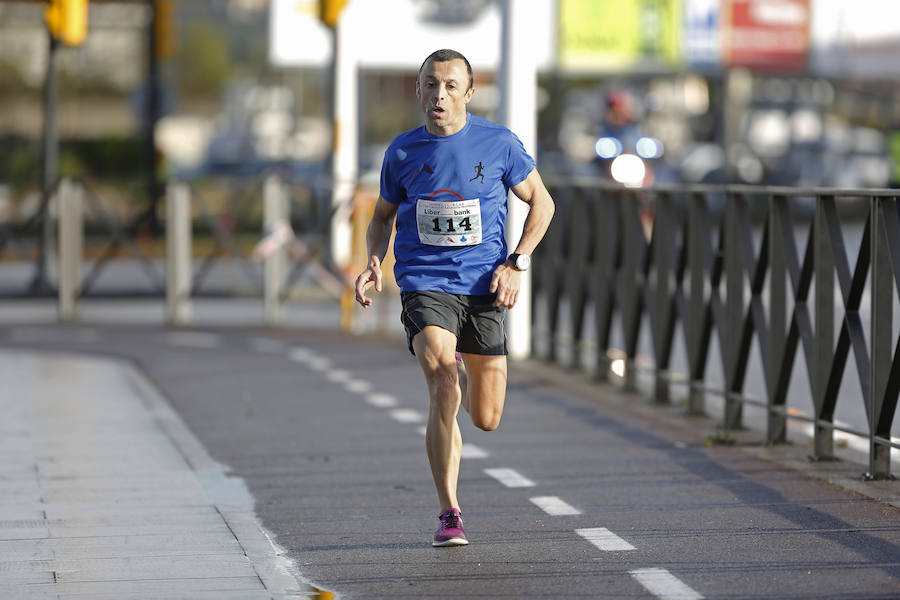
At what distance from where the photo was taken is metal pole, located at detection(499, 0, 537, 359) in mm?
13242

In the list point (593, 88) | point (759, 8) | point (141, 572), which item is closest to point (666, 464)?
point (141, 572)

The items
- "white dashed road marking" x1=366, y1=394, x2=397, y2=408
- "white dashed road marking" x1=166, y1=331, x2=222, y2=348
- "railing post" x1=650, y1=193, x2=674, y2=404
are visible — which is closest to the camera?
"railing post" x1=650, y1=193, x2=674, y2=404

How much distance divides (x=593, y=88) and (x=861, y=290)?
50928mm

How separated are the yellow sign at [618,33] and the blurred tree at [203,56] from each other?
157 ft

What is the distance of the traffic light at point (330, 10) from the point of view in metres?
16.7

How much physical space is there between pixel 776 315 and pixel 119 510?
339cm

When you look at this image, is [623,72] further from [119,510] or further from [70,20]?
[119,510]

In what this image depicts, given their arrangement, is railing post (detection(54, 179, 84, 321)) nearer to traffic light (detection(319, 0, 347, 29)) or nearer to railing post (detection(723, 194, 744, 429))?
traffic light (detection(319, 0, 347, 29))

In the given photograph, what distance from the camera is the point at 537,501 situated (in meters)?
7.46

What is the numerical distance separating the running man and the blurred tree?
238 feet

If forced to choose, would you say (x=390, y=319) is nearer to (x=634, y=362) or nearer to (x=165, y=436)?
(x=634, y=362)

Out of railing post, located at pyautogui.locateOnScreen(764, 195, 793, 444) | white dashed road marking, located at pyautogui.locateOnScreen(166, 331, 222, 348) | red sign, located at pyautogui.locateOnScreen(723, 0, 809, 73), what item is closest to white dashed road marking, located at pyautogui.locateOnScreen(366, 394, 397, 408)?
railing post, located at pyautogui.locateOnScreen(764, 195, 793, 444)

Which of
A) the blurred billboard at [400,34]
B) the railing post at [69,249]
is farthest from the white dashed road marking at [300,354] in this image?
the blurred billboard at [400,34]

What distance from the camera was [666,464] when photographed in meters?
8.40
